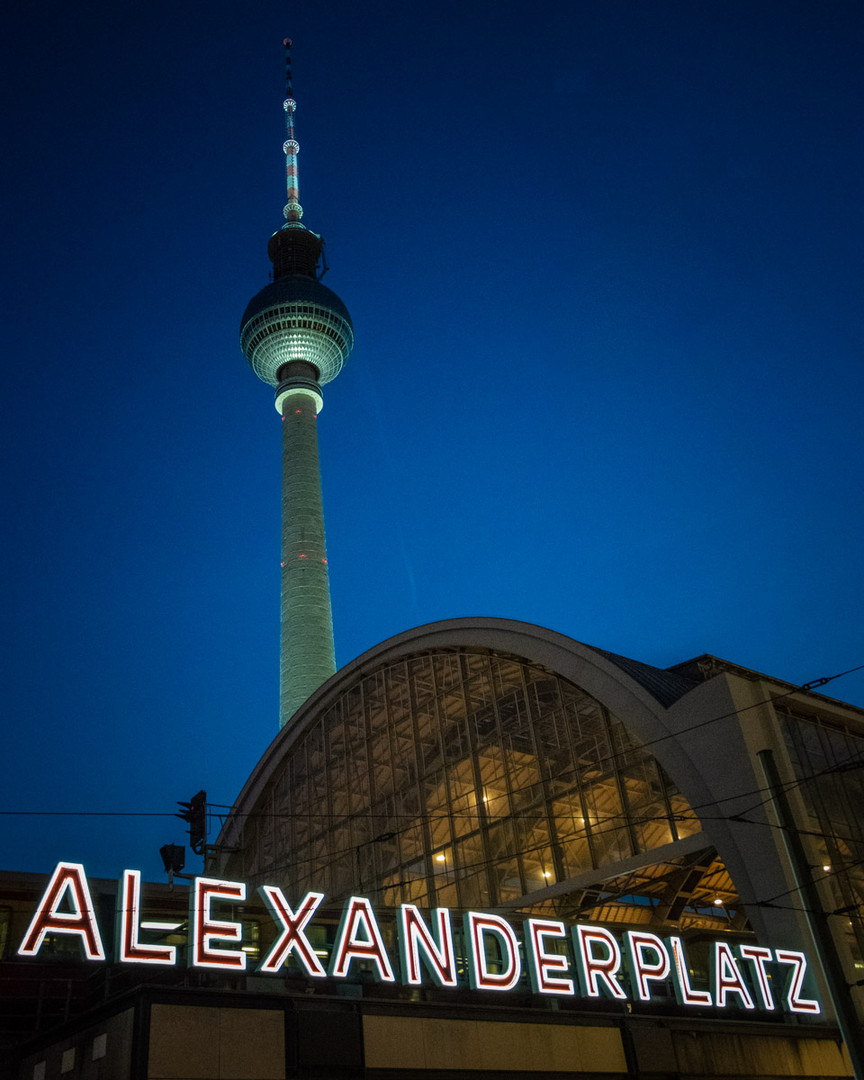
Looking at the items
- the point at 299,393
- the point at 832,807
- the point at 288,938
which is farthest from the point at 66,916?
the point at 299,393

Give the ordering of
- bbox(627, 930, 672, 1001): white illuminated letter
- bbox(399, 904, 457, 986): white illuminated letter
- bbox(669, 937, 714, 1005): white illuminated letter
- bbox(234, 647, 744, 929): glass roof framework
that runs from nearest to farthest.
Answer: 1. bbox(399, 904, 457, 986): white illuminated letter
2. bbox(627, 930, 672, 1001): white illuminated letter
3. bbox(669, 937, 714, 1005): white illuminated letter
4. bbox(234, 647, 744, 929): glass roof framework

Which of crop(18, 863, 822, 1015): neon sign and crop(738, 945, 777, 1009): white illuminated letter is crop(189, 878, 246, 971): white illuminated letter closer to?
crop(18, 863, 822, 1015): neon sign

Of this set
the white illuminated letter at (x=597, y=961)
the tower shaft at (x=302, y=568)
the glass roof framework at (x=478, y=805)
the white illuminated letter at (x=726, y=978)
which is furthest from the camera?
the tower shaft at (x=302, y=568)

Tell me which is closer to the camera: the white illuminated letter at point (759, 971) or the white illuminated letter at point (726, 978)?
the white illuminated letter at point (726, 978)

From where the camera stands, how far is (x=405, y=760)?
47125 mm

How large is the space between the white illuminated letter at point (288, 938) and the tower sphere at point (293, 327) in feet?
290

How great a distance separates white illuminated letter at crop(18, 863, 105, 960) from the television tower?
58.4 metres

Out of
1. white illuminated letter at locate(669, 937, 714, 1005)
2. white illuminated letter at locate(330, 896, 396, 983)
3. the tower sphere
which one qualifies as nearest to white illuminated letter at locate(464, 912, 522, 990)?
white illuminated letter at locate(330, 896, 396, 983)

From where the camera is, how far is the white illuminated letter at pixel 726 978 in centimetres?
2572

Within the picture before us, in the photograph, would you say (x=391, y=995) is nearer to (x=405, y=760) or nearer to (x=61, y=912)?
(x=61, y=912)

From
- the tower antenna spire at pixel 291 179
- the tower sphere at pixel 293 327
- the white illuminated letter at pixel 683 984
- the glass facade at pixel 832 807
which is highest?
the tower antenna spire at pixel 291 179

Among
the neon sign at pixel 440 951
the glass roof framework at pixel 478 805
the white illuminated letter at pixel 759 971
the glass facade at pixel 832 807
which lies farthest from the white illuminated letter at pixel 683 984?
the glass roof framework at pixel 478 805

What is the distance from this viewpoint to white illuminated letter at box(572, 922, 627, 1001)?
23938 millimetres

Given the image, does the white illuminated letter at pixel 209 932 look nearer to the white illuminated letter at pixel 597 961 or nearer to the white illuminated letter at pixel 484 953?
the white illuminated letter at pixel 484 953
